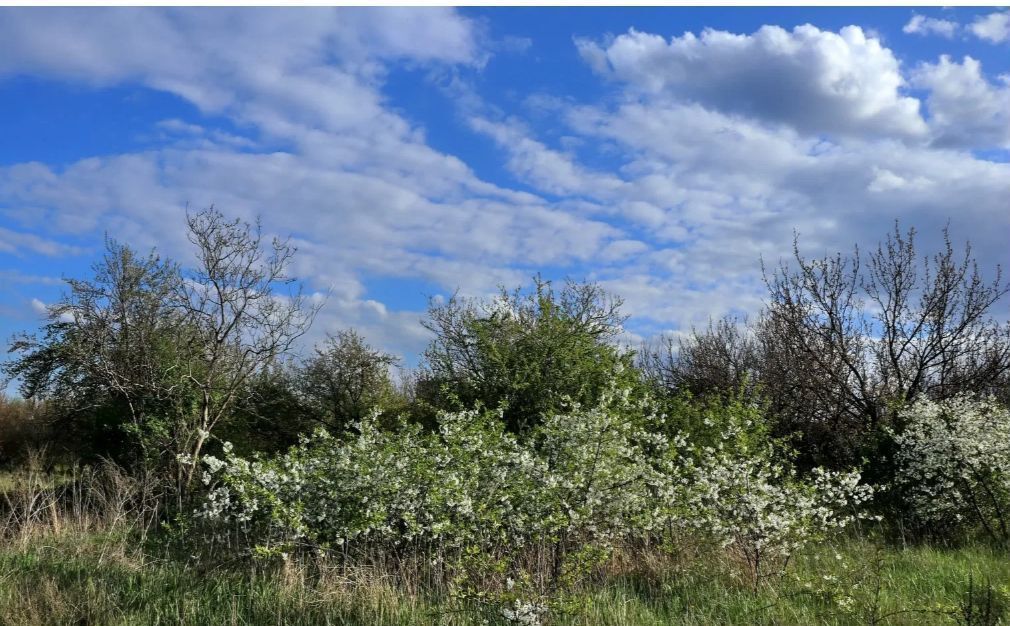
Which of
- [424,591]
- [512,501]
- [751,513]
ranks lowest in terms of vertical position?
[424,591]

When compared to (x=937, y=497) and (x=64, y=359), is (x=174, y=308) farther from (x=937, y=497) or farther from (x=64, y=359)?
(x=937, y=497)

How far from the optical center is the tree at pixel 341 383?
69.4ft

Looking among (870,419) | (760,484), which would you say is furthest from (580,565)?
(870,419)

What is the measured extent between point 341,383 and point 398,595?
15.5 metres

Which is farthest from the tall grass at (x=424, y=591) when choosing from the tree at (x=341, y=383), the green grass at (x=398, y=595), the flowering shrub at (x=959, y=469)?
the tree at (x=341, y=383)

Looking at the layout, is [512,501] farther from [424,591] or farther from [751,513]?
[751,513]

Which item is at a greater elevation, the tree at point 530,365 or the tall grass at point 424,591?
the tree at point 530,365

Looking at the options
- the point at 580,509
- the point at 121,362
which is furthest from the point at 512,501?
the point at 121,362

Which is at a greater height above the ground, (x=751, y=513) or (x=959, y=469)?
(x=959, y=469)

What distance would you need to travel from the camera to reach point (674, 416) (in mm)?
10523

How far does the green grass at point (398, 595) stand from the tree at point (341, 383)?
13.1 m

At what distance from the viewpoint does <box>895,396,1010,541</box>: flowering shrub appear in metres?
9.66

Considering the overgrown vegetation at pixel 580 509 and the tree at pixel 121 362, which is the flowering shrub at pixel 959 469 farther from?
the tree at pixel 121 362

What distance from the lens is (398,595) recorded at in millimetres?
6336
